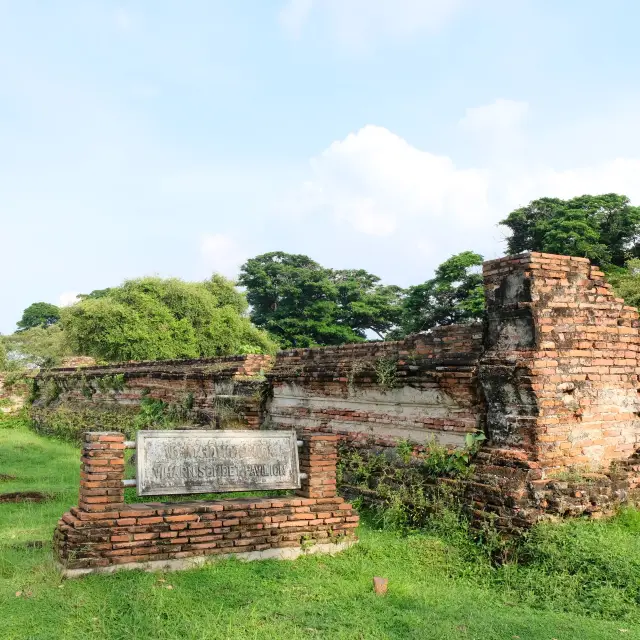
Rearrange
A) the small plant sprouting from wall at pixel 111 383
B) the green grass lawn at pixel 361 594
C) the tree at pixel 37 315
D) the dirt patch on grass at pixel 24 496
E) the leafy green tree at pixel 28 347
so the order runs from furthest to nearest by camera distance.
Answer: the tree at pixel 37 315, the leafy green tree at pixel 28 347, the small plant sprouting from wall at pixel 111 383, the dirt patch on grass at pixel 24 496, the green grass lawn at pixel 361 594

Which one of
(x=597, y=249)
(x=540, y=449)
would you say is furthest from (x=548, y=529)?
(x=597, y=249)

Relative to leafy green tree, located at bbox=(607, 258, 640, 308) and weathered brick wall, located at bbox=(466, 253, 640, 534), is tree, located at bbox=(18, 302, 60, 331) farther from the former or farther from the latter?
weathered brick wall, located at bbox=(466, 253, 640, 534)

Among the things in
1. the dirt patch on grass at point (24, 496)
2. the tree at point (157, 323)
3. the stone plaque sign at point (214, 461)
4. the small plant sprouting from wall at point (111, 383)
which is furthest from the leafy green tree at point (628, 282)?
the dirt patch on grass at point (24, 496)

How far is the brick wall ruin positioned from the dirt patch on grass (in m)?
4.01

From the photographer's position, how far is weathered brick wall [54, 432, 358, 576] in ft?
17.4

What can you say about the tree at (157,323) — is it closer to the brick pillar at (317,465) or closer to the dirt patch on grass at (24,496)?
the dirt patch on grass at (24,496)

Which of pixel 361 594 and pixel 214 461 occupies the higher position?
pixel 214 461

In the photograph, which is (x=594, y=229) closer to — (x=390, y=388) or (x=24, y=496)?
(x=390, y=388)

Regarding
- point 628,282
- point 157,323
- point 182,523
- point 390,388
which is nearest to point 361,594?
point 182,523

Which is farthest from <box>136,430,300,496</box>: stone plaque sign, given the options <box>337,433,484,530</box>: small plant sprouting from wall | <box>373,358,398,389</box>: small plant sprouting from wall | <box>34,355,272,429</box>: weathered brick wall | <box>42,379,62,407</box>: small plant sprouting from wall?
<box>42,379,62,407</box>: small plant sprouting from wall

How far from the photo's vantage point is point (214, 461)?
5883 millimetres

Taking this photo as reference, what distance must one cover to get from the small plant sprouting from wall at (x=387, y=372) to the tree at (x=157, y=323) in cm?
1672

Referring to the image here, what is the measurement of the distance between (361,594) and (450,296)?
26.5 m

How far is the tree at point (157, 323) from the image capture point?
26906mm
